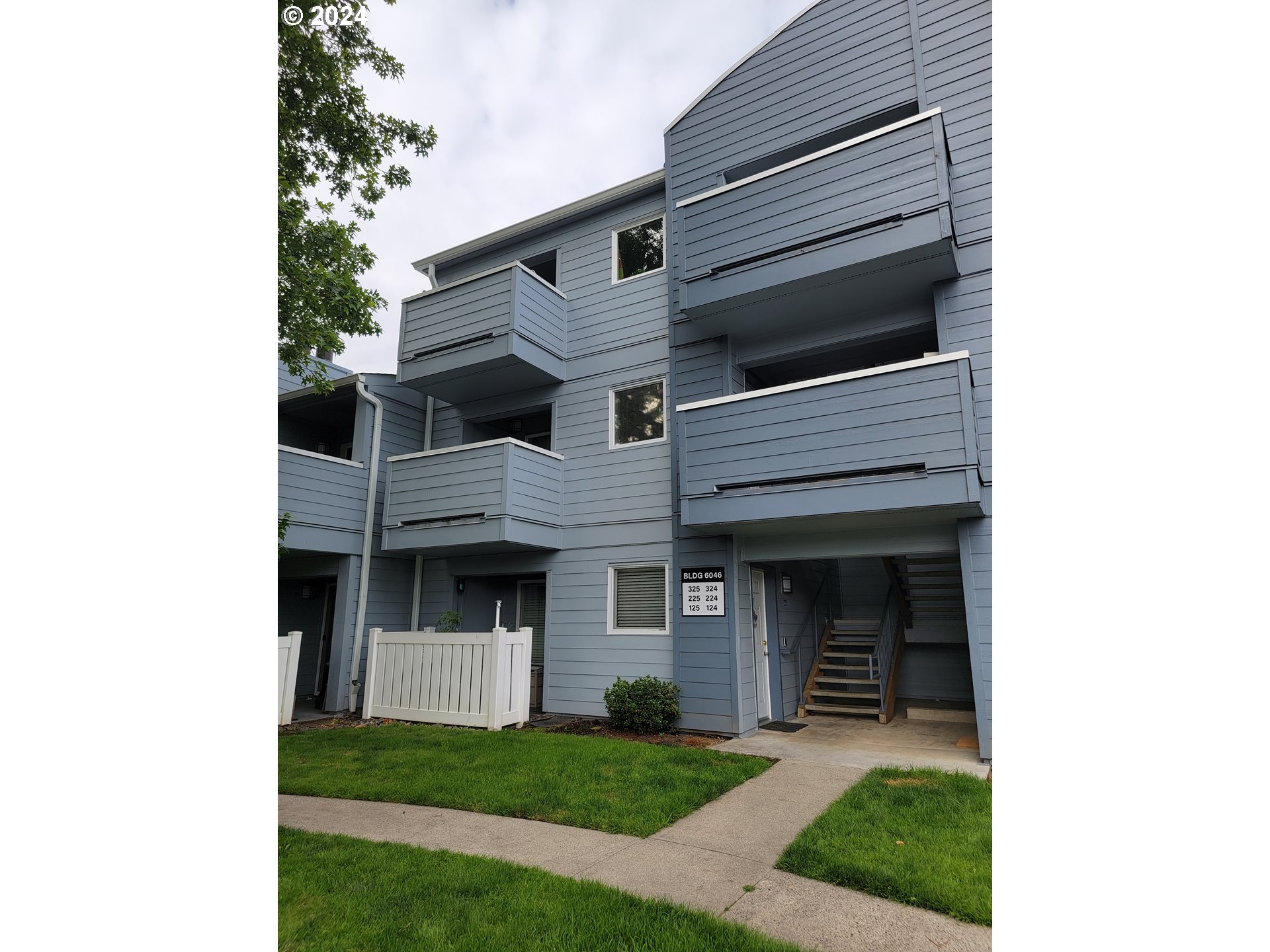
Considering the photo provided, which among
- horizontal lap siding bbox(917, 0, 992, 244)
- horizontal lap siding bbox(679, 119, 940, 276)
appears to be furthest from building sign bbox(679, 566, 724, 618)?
horizontal lap siding bbox(917, 0, 992, 244)

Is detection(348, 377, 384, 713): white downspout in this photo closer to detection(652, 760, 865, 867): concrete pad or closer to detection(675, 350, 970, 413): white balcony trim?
detection(675, 350, 970, 413): white balcony trim

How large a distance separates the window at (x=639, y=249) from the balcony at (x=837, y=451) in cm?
292

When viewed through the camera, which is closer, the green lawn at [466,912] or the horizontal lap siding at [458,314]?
the green lawn at [466,912]

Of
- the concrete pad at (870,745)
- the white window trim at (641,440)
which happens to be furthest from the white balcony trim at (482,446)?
the concrete pad at (870,745)

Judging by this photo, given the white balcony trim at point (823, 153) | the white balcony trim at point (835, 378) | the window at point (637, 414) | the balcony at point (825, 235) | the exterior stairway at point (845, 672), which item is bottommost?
the exterior stairway at point (845, 672)

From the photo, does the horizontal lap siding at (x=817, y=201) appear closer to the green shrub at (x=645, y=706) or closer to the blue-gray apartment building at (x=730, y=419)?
the blue-gray apartment building at (x=730, y=419)

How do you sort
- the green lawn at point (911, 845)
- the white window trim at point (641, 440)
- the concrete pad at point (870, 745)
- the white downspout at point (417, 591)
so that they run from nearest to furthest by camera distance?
the green lawn at point (911, 845)
the concrete pad at point (870, 745)
the white window trim at point (641, 440)
the white downspout at point (417, 591)

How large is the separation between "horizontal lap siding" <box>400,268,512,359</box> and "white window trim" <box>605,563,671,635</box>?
3593 millimetres

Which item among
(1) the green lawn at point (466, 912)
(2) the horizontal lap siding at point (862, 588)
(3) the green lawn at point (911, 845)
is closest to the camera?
(1) the green lawn at point (466, 912)

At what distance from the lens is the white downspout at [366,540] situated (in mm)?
9789

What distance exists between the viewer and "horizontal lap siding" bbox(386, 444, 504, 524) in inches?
353

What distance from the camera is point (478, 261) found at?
11.4 meters
